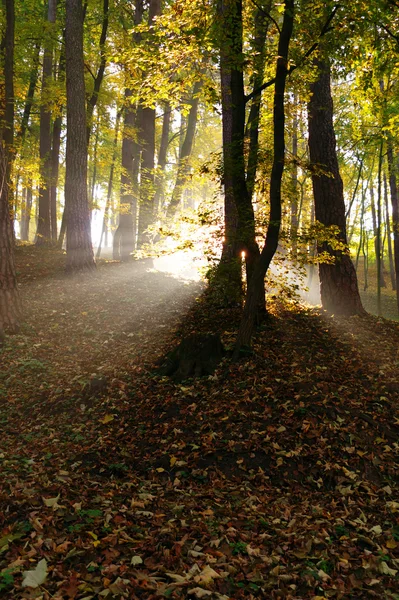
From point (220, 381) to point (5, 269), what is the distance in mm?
5397

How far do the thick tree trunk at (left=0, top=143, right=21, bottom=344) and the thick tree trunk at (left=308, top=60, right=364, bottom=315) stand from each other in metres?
6.72

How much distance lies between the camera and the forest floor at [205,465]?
3023 mm

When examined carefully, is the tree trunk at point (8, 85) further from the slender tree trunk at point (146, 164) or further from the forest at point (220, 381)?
the slender tree trunk at point (146, 164)

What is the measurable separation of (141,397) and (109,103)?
14.5 meters

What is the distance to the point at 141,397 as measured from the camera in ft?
20.5

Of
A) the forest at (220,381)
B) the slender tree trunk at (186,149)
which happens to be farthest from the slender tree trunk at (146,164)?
the forest at (220,381)

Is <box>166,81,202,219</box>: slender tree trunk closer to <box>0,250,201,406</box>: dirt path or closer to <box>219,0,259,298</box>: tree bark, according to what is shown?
<box>0,250,201,406</box>: dirt path

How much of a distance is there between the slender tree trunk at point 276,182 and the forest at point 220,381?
0.09 feet

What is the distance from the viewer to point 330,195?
860cm

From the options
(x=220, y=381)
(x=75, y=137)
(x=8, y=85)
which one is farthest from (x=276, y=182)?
(x=8, y=85)

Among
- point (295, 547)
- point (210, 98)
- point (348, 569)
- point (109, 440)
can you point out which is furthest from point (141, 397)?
point (210, 98)

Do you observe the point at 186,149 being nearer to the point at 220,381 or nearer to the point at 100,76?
the point at 100,76

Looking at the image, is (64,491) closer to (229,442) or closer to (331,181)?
(229,442)

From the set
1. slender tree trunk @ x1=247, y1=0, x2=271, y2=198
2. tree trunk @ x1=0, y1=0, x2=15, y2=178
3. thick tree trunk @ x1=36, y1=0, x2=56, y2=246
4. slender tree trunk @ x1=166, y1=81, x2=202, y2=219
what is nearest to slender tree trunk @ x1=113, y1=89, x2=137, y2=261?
slender tree trunk @ x1=166, y1=81, x2=202, y2=219
